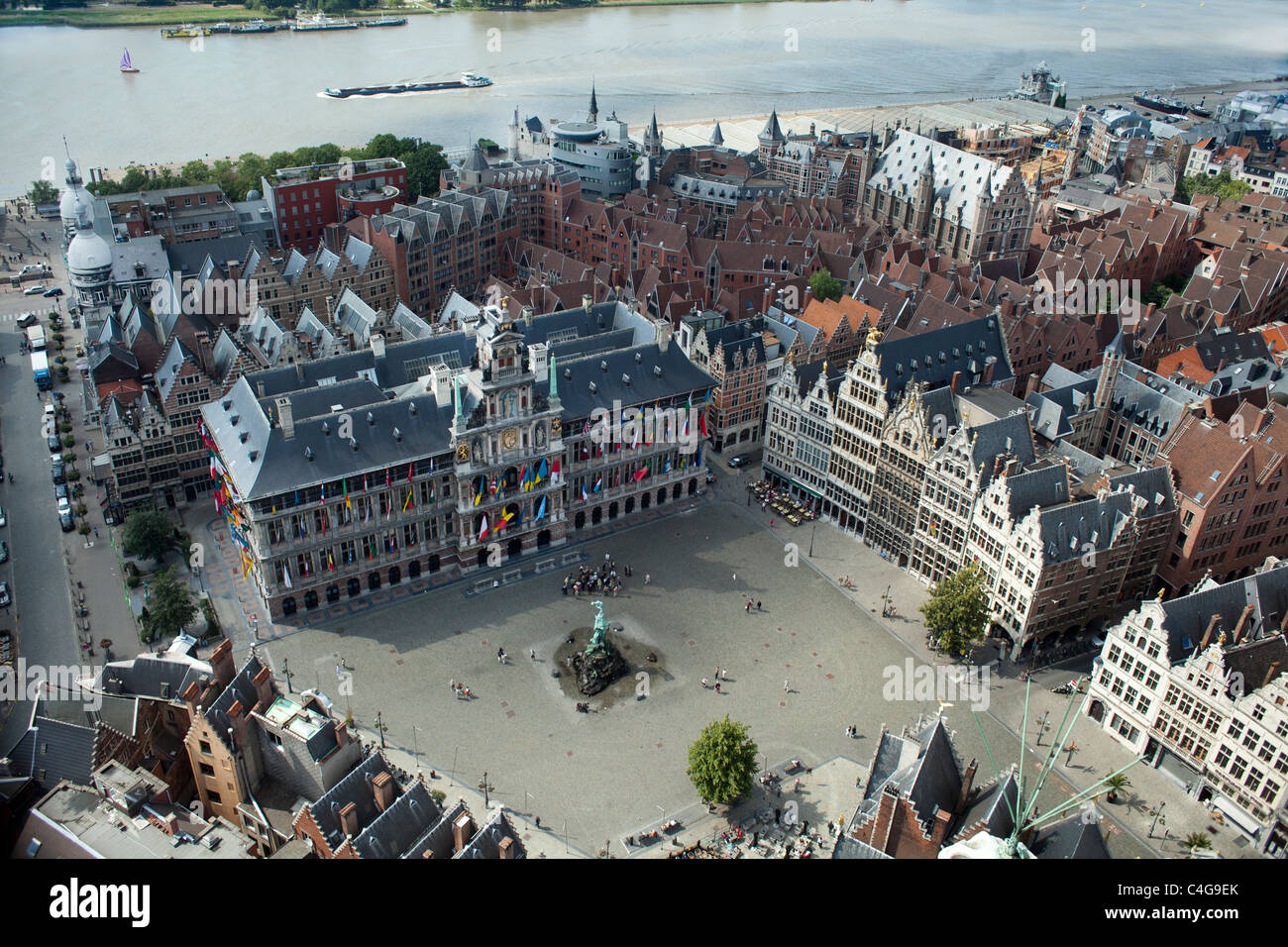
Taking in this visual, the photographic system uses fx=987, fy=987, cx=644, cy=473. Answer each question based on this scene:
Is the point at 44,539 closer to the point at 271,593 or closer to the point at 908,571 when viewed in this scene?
the point at 271,593

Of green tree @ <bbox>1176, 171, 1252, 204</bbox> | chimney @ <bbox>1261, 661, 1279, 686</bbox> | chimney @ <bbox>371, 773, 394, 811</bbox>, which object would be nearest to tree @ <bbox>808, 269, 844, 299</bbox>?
chimney @ <bbox>1261, 661, 1279, 686</bbox>

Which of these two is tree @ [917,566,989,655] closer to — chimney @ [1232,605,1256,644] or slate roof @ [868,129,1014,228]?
chimney @ [1232,605,1256,644]

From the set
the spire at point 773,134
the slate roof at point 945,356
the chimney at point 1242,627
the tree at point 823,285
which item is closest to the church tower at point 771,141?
the spire at point 773,134

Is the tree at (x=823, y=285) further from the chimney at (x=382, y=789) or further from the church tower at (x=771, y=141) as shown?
the chimney at (x=382, y=789)

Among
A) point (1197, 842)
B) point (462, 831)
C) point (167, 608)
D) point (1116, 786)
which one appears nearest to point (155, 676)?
point (167, 608)
